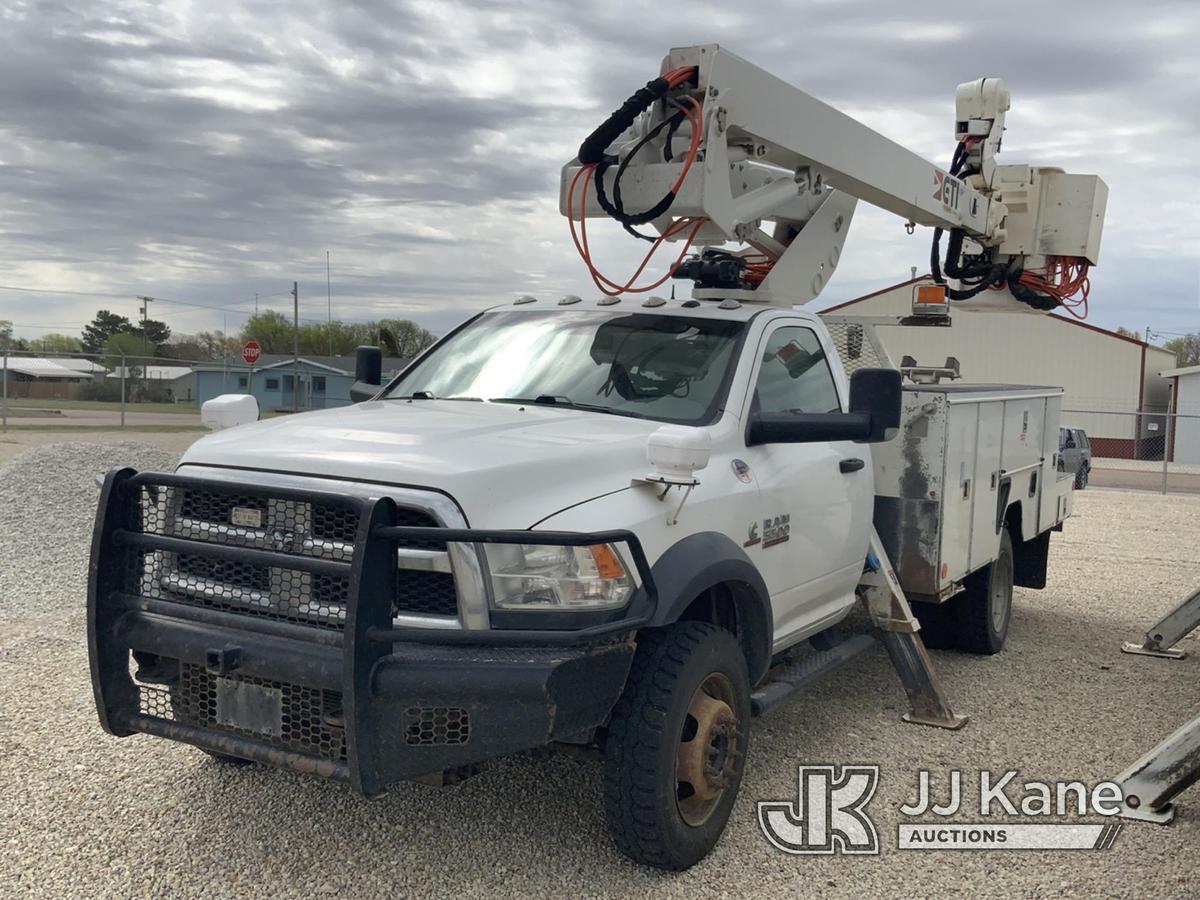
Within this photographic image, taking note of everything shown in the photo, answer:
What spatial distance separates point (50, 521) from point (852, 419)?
7877 millimetres

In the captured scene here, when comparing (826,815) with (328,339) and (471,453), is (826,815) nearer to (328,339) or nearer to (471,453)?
(471,453)

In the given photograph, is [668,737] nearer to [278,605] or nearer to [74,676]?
[278,605]

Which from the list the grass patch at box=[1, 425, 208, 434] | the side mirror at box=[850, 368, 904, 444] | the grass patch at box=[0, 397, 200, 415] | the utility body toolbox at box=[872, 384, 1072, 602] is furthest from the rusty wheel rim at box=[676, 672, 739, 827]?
the grass patch at box=[0, 397, 200, 415]

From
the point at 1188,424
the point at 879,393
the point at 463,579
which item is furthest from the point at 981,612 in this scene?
the point at 1188,424

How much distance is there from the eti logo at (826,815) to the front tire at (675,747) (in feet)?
A: 1.33

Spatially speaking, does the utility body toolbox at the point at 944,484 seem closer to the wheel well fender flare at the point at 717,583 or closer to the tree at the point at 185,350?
the wheel well fender flare at the point at 717,583

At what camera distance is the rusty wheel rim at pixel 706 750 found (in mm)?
3998

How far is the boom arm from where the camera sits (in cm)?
517

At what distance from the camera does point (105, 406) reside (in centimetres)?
3975

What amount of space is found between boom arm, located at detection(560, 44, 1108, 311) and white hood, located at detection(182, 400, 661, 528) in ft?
4.43

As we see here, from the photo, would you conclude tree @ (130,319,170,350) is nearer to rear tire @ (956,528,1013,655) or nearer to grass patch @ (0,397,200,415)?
grass patch @ (0,397,200,415)

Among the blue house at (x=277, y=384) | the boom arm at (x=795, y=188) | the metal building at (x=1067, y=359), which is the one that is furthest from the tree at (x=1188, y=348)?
the boom arm at (x=795, y=188)

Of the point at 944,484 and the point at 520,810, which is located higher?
the point at 944,484

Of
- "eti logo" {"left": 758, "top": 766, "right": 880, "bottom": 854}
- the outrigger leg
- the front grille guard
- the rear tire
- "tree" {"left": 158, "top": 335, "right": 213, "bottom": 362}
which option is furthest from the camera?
"tree" {"left": 158, "top": 335, "right": 213, "bottom": 362}
